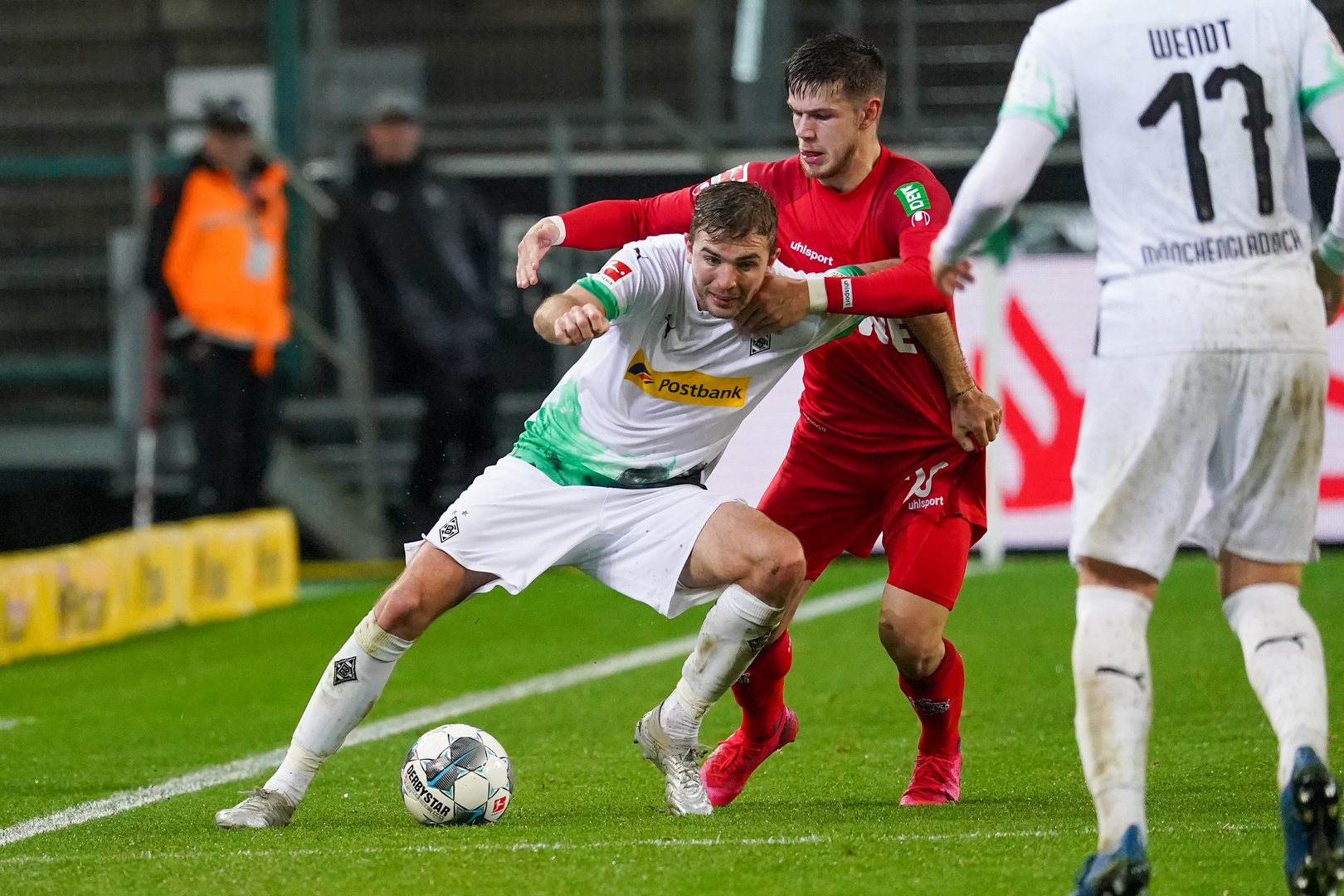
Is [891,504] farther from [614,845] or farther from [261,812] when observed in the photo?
[261,812]

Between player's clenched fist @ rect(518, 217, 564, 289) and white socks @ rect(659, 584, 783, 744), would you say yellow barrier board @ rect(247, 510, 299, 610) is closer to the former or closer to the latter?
player's clenched fist @ rect(518, 217, 564, 289)

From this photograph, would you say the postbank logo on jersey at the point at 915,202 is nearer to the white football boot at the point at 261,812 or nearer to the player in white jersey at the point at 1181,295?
the player in white jersey at the point at 1181,295

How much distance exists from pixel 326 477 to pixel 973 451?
8431 millimetres

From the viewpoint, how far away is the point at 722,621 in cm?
489

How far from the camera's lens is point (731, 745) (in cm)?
533

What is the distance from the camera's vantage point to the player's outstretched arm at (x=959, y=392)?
5.19 meters

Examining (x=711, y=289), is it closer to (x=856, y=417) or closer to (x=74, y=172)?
(x=856, y=417)

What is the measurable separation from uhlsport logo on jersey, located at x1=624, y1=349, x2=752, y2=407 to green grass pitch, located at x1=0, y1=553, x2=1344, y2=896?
1078mm

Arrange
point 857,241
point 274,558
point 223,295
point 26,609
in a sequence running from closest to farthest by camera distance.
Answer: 1. point 857,241
2. point 26,609
3. point 274,558
4. point 223,295

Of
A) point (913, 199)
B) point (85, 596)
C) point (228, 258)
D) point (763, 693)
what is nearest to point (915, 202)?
point (913, 199)

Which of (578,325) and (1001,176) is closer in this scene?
(1001,176)

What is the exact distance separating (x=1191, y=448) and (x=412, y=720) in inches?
150

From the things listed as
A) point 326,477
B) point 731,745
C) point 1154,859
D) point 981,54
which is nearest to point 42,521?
point 326,477

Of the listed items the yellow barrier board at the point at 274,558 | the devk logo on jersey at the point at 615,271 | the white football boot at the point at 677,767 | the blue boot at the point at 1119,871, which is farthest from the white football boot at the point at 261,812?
the yellow barrier board at the point at 274,558
